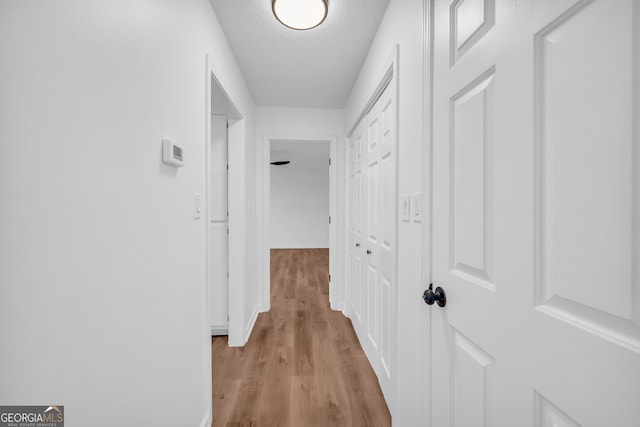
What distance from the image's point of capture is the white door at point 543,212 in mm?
457

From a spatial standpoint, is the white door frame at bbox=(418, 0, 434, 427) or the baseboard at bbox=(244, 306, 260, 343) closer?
the white door frame at bbox=(418, 0, 434, 427)

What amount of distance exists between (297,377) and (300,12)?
2.24m

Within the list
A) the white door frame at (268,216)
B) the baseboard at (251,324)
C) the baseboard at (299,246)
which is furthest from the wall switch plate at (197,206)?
the baseboard at (299,246)

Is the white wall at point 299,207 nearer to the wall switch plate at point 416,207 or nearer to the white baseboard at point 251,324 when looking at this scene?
the white baseboard at point 251,324

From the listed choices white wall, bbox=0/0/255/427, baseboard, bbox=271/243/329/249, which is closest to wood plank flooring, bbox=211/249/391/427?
white wall, bbox=0/0/255/427

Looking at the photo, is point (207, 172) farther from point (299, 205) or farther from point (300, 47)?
point (299, 205)

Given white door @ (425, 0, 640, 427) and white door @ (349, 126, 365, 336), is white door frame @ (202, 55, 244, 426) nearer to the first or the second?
white door @ (349, 126, 365, 336)

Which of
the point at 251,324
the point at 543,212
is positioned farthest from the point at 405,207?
the point at 251,324

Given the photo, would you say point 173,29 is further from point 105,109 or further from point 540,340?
point 540,340

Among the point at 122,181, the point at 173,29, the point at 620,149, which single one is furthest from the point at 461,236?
the point at 173,29

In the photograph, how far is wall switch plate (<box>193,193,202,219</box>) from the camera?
136 cm

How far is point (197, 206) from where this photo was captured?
1.40 metres

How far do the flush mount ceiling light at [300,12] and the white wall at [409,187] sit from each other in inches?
14.9

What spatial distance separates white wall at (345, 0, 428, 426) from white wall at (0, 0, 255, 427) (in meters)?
0.98
